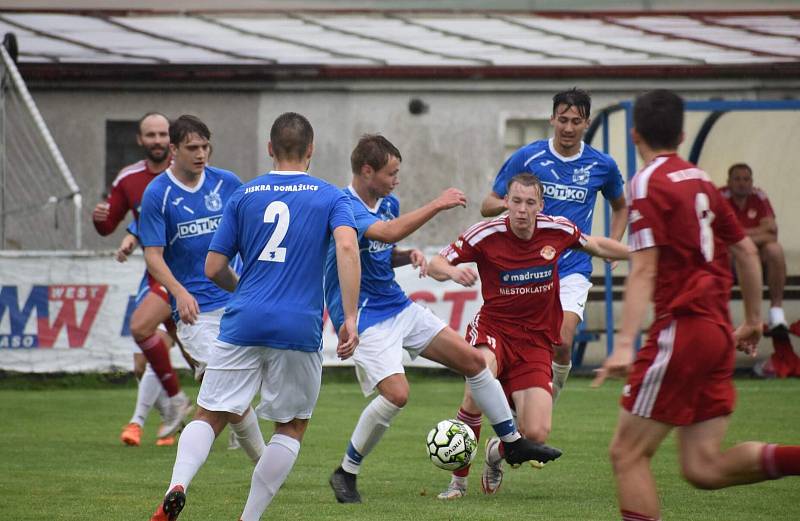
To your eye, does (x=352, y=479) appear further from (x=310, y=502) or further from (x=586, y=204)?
(x=586, y=204)

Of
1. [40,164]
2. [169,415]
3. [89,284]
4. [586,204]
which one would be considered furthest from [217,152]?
[586,204]

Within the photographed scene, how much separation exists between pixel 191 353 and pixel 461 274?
9.00 ft

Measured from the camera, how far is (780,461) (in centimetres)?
561

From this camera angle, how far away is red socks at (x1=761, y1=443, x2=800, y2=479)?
5.60m

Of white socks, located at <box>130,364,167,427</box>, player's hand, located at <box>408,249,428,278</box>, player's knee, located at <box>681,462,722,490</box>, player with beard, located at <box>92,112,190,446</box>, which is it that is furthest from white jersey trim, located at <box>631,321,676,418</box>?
white socks, located at <box>130,364,167,427</box>

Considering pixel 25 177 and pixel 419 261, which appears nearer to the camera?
pixel 419 261

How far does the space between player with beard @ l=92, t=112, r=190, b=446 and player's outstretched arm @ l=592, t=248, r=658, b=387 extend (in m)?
5.58

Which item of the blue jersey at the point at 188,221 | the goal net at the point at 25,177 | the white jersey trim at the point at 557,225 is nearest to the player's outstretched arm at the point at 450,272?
the white jersey trim at the point at 557,225

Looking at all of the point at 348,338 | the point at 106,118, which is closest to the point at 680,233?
the point at 348,338

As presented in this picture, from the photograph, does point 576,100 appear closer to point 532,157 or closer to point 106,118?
point 532,157

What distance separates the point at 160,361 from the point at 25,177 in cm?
773

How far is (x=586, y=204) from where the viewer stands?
9227 mm

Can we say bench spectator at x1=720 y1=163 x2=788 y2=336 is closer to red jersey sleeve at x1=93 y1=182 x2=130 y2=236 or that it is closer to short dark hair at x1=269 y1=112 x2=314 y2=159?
red jersey sleeve at x1=93 y1=182 x2=130 y2=236

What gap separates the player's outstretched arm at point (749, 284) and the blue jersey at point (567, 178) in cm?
332
